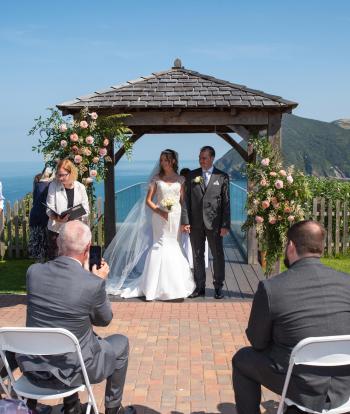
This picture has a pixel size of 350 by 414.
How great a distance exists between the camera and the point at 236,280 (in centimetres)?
917

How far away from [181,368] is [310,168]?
94.8 metres

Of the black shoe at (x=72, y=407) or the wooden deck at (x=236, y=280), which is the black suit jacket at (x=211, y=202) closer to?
the wooden deck at (x=236, y=280)

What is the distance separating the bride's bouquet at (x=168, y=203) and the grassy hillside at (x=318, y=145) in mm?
80279

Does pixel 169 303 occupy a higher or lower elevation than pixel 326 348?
lower

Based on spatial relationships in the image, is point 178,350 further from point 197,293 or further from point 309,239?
point 309,239

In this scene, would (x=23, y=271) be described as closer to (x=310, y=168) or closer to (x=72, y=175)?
(x=72, y=175)

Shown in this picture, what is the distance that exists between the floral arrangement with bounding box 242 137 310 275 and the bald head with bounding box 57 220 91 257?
417cm

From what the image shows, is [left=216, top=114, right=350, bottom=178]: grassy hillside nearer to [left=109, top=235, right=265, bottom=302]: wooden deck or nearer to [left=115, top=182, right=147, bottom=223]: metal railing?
[left=115, top=182, right=147, bottom=223]: metal railing

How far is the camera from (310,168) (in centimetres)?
9675

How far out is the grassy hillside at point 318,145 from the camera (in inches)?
3873

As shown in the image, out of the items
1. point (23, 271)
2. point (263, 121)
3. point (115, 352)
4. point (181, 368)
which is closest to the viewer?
point (115, 352)

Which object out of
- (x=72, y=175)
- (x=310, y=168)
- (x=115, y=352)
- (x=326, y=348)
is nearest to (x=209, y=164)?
(x=72, y=175)

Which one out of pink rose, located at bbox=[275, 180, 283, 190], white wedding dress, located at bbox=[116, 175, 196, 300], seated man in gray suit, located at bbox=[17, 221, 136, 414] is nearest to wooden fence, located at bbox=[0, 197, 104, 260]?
white wedding dress, located at bbox=[116, 175, 196, 300]

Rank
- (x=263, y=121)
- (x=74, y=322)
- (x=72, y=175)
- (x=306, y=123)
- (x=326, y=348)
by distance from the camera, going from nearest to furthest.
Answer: (x=326, y=348) → (x=74, y=322) → (x=72, y=175) → (x=263, y=121) → (x=306, y=123)
